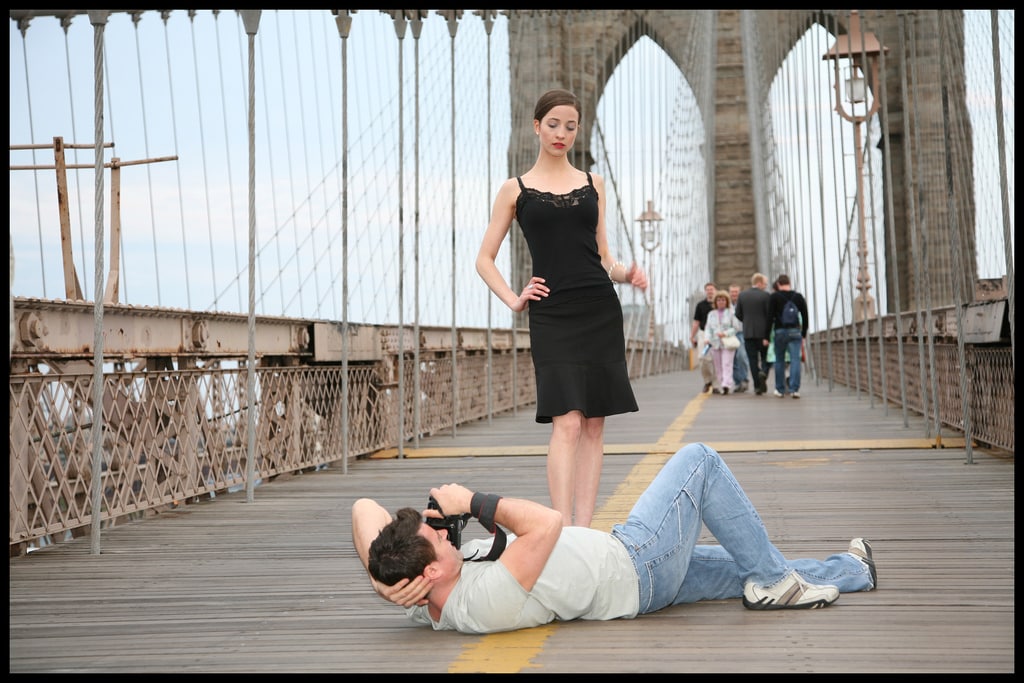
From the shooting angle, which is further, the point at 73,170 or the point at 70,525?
the point at 73,170

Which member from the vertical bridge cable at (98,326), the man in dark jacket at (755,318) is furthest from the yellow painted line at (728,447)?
the man in dark jacket at (755,318)

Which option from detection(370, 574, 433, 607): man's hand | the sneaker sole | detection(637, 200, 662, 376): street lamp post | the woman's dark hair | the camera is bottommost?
the sneaker sole

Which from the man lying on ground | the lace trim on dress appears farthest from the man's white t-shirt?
the lace trim on dress

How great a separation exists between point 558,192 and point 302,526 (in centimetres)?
176

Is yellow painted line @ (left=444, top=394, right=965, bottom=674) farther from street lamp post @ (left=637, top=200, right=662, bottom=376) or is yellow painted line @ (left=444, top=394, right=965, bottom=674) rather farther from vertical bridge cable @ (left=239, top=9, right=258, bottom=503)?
street lamp post @ (left=637, top=200, right=662, bottom=376)

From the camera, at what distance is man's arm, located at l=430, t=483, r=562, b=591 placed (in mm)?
2814

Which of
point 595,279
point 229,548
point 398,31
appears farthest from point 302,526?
point 398,31

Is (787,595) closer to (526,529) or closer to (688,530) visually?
(688,530)

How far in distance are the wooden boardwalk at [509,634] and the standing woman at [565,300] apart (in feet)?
2.29

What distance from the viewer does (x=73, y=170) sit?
23.0 feet

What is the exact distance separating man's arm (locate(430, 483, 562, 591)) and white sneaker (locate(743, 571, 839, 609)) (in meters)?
0.55

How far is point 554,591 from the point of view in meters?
2.96

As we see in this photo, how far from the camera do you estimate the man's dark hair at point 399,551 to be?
270 centimetres

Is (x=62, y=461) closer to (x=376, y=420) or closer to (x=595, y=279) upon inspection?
(x=595, y=279)
